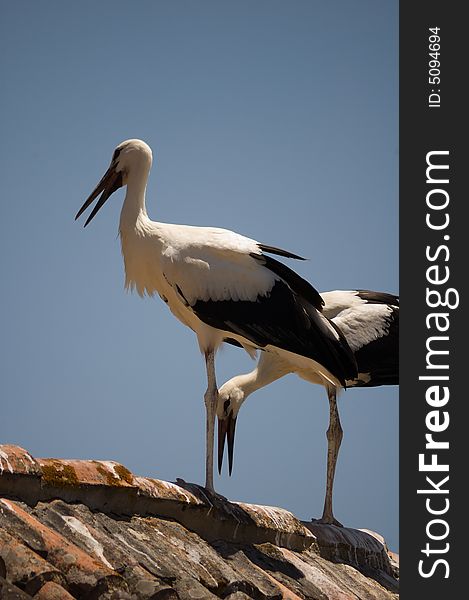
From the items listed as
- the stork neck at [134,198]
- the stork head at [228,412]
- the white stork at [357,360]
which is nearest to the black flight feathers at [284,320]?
the stork neck at [134,198]

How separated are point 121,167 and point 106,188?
20 centimetres

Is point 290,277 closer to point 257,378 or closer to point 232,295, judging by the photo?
point 232,295

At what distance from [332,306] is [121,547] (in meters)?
5.39

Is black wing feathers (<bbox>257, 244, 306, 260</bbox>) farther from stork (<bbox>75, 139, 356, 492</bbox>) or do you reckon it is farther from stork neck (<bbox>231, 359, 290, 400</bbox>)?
stork neck (<bbox>231, 359, 290, 400</bbox>)

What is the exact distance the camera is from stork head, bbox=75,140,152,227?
855 centimetres

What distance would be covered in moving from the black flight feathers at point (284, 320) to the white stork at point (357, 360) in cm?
196

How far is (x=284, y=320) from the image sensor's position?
25.0 ft

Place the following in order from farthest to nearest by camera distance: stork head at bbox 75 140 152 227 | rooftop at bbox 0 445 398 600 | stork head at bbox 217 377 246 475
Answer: stork head at bbox 217 377 246 475, stork head at bbox 75 140 152 227, rooftop at bbox 0 445 398 600

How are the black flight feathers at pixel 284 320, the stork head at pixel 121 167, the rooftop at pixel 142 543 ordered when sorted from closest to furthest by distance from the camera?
the rooftop at pixel 142 543 → the black flight feathers at pixel 284 320 → the stork head at pixel 121 167

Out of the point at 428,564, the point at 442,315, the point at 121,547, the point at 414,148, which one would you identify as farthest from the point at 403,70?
the point at 121,547

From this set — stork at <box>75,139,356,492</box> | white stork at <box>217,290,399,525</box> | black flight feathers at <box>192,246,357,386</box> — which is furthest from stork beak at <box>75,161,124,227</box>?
white stork at <box>217,290,399,525</box>

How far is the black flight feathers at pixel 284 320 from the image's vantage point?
7605mm

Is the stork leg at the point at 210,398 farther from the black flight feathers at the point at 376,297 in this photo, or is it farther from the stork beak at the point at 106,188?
the black flight feathers at the point at 376,297

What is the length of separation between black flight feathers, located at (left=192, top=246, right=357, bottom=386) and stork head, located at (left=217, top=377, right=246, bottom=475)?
2.60 metres
